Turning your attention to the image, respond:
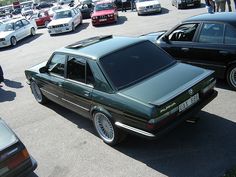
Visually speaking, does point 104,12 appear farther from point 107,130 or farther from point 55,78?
point 107,130

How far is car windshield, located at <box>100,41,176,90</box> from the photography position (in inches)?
206

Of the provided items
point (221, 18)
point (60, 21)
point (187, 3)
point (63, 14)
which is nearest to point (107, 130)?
point (221, 18)

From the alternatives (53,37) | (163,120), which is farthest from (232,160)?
(53,37)

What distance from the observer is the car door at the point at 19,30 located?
19.5 m

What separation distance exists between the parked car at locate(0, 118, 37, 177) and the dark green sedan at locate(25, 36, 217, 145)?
4.93ft

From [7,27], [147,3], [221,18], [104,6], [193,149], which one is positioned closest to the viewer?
[193,149]

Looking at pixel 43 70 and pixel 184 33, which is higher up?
pixel 184 33

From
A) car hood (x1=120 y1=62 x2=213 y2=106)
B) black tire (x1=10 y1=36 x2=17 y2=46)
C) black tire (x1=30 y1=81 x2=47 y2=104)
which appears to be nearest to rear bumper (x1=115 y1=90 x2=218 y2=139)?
car hood (x1=120 y1=62 x2=213 y2=106)

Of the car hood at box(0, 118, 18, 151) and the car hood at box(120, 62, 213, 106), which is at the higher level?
the car hood at box(120, 62, 213, 106)

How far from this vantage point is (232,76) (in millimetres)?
6910

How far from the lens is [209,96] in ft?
17.9

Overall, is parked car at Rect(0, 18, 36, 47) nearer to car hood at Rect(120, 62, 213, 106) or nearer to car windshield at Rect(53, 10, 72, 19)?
car windshield at Rect(53, 10, 72, 19)

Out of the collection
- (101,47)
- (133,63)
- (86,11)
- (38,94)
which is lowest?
(38,94)

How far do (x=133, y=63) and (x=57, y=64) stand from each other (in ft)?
6.45
